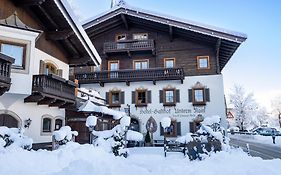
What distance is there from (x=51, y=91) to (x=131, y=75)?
1315 cm

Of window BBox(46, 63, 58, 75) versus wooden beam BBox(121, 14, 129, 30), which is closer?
window BBox(46, 63, 58, 75)

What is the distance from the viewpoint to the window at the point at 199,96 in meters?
23.2

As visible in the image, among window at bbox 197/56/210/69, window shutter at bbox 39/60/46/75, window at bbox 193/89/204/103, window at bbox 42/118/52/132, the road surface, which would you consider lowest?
the road surface

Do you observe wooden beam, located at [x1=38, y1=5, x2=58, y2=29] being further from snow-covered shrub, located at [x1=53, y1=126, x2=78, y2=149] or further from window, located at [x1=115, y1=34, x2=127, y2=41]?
window, located at [x1=115, y1=34, x2=127, y2=41]

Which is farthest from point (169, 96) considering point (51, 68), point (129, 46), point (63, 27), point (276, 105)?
point (276, 105)

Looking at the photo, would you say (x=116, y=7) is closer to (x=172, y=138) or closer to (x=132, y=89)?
(x=132, y=89)

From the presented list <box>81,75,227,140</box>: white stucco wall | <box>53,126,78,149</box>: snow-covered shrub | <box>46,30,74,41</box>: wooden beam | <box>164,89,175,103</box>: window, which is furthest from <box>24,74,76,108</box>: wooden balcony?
<box>164,89,175,103</box>: window

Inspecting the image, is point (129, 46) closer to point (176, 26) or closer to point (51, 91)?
point (176, 26)

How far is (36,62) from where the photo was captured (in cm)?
1230

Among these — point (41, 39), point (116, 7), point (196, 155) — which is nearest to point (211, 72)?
point (116, 7)

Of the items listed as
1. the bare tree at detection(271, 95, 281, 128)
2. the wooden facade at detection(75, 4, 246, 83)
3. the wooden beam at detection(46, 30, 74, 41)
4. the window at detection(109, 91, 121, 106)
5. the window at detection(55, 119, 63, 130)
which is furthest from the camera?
the bare tree at detection(271, 95, 281, 128)

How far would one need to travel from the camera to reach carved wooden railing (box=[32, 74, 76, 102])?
438 inches

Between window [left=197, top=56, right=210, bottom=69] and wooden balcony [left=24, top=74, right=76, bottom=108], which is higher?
window [left=197, top=56, right=210, bottom=69]

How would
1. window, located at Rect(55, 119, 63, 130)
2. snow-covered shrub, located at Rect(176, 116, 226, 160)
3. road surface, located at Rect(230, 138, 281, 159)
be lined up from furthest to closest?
road surface, located at Rect(230, 138, 281, 159), window, located at Rect(55, 119, 63, 130), snow-covered shrub, located at Rect(176, 116, 226, 160)
